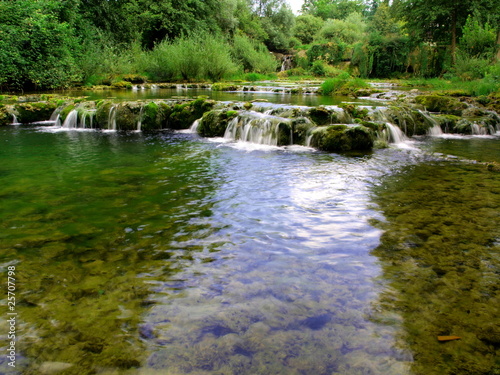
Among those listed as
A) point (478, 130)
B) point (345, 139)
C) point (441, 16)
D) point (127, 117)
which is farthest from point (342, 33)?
point (345, 139)

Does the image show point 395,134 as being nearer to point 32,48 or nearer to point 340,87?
point 340,87

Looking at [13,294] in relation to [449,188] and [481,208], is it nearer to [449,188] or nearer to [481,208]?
[481,208]

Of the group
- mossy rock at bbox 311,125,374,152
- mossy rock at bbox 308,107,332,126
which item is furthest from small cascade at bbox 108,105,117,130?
mossy rock at bbox 311,125,374,152

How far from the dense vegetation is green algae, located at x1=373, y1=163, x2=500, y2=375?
13.6 metres

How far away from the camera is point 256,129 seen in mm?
9281

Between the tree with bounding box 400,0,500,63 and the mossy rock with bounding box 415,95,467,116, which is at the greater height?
the tree with bounding box 400,0,500,63

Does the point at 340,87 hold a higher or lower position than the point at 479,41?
lower

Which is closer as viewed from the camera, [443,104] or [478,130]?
[478,130]

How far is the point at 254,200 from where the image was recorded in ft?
15.7

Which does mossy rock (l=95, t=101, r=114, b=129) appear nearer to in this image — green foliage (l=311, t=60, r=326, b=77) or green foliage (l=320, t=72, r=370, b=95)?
green foliage (l=320, t=72, r=370, b=95)

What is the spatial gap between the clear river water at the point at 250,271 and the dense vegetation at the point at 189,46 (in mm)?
14068

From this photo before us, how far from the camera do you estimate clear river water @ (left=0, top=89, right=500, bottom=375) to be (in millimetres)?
2064

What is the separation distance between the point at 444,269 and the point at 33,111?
45.5ft

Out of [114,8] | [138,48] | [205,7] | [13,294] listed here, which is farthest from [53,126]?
[205,7]
